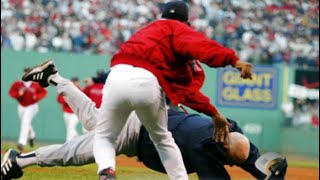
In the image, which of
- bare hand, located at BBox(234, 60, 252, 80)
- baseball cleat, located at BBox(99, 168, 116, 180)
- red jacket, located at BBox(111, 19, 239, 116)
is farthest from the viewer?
baseball cleat, located at BBox(99, 168, 116, 180)

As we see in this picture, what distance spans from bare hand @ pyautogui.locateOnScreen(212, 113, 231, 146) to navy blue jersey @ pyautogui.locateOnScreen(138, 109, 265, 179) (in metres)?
0.13

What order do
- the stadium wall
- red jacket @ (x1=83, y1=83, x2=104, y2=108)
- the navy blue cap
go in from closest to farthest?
the navy blue cap, red jacket @ (x1=83, y1=83, x2=104, y2=108), the stadium wall

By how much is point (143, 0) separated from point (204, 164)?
72.3ft

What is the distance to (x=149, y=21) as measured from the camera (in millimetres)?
28766

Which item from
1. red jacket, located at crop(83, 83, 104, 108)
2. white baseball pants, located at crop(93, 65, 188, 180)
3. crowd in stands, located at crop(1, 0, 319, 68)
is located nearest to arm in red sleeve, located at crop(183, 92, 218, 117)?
white baseball pants, located at crop(93, 65, 188, 180)

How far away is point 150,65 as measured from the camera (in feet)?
24.2

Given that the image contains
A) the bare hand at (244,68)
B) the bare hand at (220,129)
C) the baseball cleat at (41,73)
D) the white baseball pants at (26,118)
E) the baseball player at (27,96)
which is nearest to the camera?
the bare hand at (244,68)

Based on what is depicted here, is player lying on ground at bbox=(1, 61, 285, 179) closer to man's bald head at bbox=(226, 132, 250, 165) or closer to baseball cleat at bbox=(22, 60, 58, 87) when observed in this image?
man's bald head at bbox=(226, 132, 250, 165)

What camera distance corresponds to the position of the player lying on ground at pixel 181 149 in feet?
25.8

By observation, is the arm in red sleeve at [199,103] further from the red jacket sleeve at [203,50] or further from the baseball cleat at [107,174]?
the baseball cleat at [107,174]

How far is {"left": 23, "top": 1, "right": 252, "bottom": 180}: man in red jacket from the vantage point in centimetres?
725

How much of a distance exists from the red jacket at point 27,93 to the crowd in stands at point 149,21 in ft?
17.6

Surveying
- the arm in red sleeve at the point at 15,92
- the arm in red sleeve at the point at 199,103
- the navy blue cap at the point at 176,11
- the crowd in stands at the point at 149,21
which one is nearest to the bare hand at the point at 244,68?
the arm in red sleeve at the point at 199,103

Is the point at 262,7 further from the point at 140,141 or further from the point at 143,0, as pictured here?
the point at 140,141
